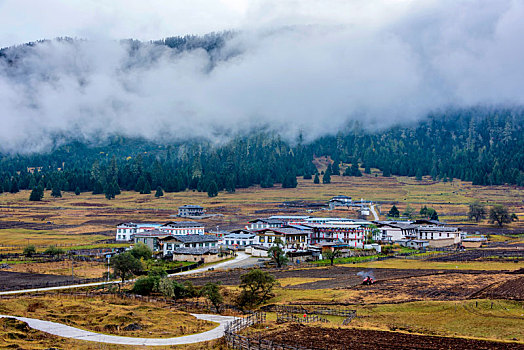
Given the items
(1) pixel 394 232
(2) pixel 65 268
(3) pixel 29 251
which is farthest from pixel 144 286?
(1) pixel 394 232

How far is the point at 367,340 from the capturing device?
33469 mm

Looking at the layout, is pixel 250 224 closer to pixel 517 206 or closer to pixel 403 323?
pixel 403 323

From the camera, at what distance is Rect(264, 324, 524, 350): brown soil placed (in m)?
31.5

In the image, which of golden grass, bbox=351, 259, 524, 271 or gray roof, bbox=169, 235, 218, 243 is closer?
golden grass, bbox=351, 259, 524, 271

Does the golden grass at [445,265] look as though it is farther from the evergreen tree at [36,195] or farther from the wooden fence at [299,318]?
the evergreen tree at [36,195]

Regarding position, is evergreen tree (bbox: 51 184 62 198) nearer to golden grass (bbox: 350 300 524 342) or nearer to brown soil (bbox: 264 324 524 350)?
golden grass (bbox: 350 300 524 342)

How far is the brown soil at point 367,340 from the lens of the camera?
103 feet

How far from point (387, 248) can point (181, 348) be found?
7904cm

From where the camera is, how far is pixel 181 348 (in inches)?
1234

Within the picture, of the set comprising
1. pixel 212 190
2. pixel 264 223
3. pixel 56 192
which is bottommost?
pixel 264 223

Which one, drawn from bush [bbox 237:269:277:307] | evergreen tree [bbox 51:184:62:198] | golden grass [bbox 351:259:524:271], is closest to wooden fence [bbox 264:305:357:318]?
bush [bbox 237:269:277:307]

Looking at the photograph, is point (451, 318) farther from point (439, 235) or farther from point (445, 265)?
point (439, 235)

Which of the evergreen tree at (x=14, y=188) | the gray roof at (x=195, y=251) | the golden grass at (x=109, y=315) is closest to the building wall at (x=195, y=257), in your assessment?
the gray roof at (x=195, y=251)

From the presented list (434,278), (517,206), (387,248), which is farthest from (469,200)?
A: (434,278)
